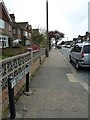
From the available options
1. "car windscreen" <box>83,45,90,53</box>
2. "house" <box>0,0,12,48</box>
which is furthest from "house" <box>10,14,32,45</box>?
"car windscreen" <box>83,45,90,53</box>

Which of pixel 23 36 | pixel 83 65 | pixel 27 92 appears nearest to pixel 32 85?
pixel 27 92

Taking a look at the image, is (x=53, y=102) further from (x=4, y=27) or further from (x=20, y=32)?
(x=20, y=32)

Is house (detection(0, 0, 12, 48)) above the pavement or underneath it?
above

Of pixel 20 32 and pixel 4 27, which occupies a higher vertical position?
pixel 20 32

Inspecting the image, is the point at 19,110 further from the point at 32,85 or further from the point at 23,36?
the point at 23,36

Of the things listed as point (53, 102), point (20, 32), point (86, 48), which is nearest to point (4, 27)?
point (86, 48)

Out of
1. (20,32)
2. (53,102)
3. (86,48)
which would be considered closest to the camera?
(53,102)

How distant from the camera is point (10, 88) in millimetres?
4285

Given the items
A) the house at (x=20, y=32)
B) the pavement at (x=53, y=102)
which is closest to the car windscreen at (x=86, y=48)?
the pavement at (x=53, y=102)

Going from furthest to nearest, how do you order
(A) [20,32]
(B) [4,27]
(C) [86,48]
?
(A) [20,32] < (B) [4,27] < (C) [86,48]

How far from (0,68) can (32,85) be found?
10.7ft

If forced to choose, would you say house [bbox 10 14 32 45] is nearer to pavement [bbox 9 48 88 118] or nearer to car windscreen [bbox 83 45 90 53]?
car windscreen [bbox 83 45 90 53]

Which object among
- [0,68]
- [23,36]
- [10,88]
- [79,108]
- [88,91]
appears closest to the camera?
[10,88]

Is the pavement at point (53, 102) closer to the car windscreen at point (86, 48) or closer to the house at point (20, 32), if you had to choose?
the car windscreen at point (86, 48)
